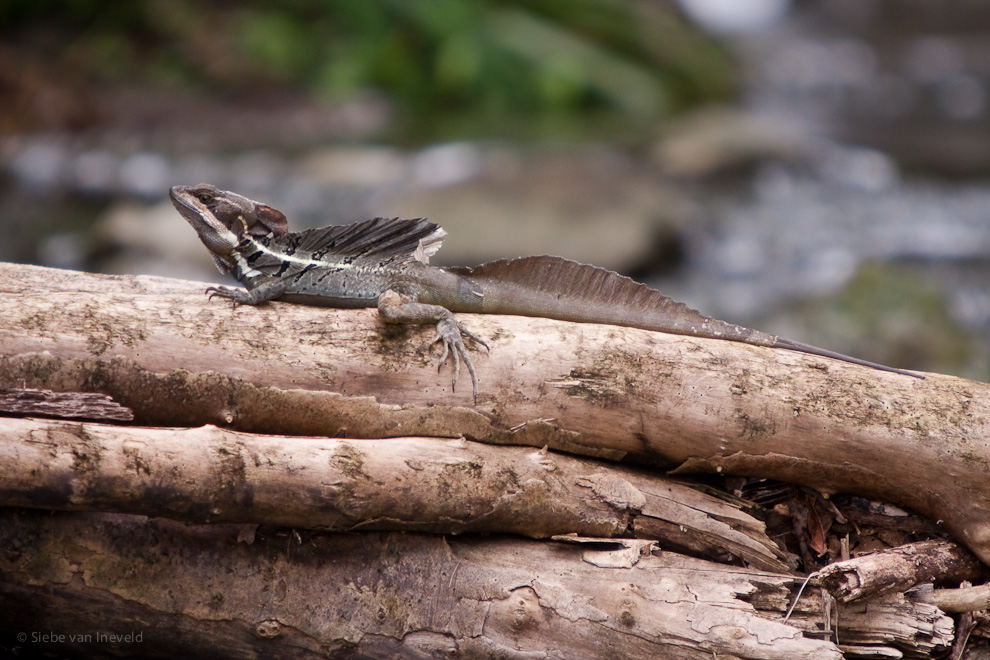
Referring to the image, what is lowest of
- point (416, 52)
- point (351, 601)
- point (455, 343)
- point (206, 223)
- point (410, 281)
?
point (351, 601)

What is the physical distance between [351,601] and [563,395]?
1.09 m

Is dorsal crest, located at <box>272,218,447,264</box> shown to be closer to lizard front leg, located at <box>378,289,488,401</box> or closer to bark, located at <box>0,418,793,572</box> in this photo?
lizard front leg, located at <box>378,289,488,401</box>

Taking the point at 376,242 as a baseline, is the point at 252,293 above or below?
below

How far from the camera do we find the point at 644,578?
2961 mm

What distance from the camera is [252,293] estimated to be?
11.4ft

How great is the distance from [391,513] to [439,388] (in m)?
0.54

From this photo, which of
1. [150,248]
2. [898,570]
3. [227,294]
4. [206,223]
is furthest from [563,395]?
[150,248]

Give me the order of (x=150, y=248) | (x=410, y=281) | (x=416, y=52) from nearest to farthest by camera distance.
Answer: (x=410, y=281)
(x=150, y=248)
(x=416, y=52)

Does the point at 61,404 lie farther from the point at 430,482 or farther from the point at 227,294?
the point at 430,482

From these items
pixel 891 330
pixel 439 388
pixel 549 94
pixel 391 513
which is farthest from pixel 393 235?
pixel 549 94

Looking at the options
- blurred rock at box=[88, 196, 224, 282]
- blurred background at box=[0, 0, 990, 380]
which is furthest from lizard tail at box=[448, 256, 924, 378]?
blurred rock at box=[88, 196, 224, 282]

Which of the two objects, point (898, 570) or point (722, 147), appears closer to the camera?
point (898, 570)

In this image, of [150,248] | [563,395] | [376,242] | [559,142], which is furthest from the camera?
[559,142]

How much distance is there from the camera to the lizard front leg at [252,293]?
3.46 metres
